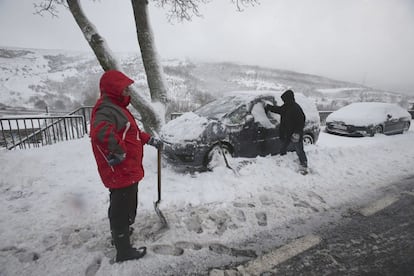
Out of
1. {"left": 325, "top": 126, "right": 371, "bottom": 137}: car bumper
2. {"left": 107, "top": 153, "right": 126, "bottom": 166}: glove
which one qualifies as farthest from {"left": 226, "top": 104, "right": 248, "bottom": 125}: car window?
{"left": 325, "top": 126, "right": 371, "bottom": 137}: car bumper

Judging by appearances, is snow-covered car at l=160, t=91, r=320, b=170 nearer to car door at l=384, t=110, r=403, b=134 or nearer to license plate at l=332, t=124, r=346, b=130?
license plate at l=332, t=124, r=346, b=130

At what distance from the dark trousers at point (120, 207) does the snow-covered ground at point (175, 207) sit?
39 cm

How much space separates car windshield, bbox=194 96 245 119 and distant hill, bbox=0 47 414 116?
1.61m

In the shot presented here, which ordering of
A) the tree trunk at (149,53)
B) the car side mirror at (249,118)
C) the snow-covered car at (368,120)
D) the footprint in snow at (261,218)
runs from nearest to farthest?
the footprint in snow at (261,218), the car side mirror at (249,118), the tree trunk at (149,53), the snow-covered car at (368,120)

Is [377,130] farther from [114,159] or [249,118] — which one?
[114,159]

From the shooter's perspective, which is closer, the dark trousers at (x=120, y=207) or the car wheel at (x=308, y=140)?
the dark trousers at (x=120, y=207)

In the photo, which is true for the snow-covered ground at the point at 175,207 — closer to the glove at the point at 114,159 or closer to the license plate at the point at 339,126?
the glove at the point at 114,159

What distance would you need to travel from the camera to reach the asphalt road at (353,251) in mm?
2139

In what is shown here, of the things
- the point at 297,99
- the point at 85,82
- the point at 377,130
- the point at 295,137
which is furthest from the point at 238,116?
the point at 85,82

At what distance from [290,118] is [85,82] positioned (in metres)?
62.7

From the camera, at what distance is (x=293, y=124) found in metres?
4.71

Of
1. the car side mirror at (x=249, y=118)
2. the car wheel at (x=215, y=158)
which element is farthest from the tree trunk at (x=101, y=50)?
the car side mirror at (x=249, y=118)

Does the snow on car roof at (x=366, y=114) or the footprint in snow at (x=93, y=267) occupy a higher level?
the snow on car roof at (x=366, y=114)

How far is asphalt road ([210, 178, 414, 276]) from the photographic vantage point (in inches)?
84.2
